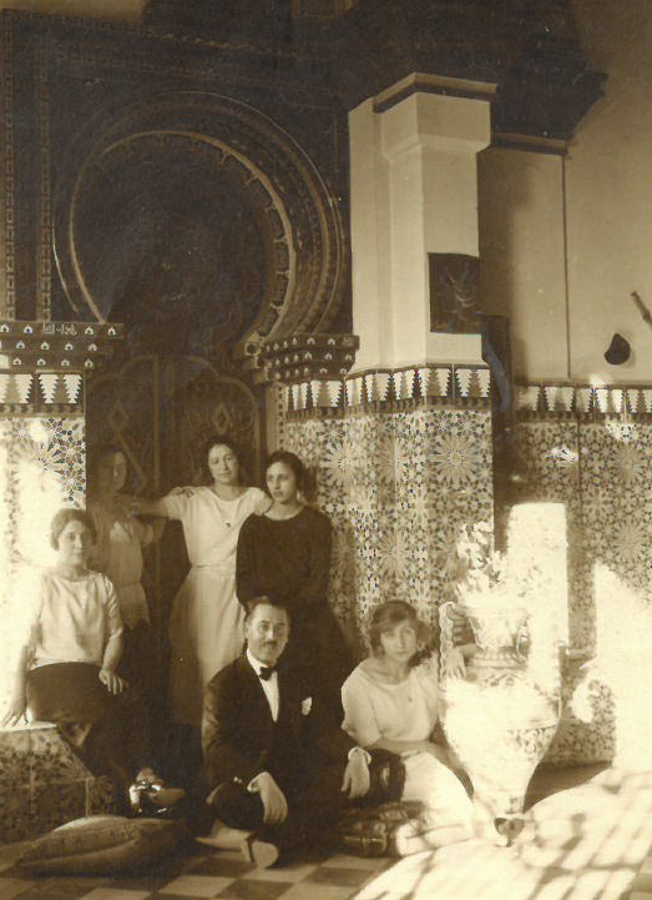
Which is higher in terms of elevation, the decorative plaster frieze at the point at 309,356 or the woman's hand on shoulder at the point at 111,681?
the decorative plaster frieze at the point at 309,356

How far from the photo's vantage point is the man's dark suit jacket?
5.08m

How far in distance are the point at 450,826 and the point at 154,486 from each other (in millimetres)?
2220

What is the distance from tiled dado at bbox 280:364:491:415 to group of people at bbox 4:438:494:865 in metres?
0.37

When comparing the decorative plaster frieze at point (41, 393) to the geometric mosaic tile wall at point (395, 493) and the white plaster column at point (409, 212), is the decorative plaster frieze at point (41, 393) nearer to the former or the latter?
the geometric mosaic tile wall at point (395, 493)

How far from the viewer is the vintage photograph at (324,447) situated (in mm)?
5121

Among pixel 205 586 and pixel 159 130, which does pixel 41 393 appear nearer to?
pixel 205 586

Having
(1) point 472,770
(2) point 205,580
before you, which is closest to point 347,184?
Answer: (2) point 205,580

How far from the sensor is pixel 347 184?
6109 mm

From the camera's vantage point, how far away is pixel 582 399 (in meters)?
6.49

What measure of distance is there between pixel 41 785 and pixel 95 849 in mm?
577

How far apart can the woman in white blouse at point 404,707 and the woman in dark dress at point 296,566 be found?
206mm

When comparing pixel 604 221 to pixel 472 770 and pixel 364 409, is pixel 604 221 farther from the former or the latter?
pixel 472 770

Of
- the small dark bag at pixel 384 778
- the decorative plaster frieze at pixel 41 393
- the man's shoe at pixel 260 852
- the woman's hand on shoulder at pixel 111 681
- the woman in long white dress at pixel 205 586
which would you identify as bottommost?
the man's shoe at pixel 260 852

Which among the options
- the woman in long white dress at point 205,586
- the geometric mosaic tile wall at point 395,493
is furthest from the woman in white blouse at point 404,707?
the woman in long white dress at point 205,586
